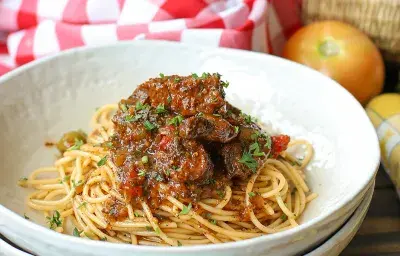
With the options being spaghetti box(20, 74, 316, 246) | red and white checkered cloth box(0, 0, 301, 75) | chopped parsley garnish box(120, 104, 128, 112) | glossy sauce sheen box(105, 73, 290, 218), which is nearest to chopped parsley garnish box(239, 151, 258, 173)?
glossy sauce sheen box(105, 73, 290, 218)

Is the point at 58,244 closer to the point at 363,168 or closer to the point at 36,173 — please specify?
the point at 36,173

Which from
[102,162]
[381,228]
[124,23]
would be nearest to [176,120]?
[102,162]

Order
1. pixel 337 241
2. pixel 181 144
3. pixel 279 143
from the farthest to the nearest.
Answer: pixel 279 143
pixel 181 144
pixel 337 241

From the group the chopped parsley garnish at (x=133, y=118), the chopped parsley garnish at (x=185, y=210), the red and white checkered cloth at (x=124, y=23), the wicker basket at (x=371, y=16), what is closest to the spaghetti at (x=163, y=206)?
the chopped parsley garnish at (x=185, y=210)

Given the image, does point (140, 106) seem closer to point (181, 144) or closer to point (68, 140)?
point (181, 144)

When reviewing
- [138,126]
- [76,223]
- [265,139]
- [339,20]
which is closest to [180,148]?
[138,126]

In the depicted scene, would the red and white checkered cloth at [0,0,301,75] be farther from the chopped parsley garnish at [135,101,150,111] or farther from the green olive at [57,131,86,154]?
the chopped parsley garnish at [135,101,150,111]
